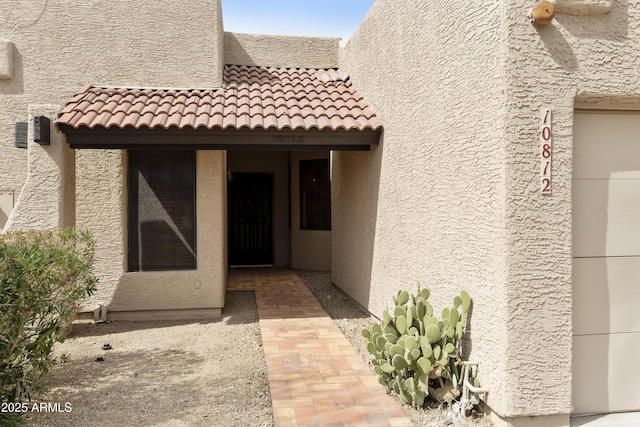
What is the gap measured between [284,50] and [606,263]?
10.3m

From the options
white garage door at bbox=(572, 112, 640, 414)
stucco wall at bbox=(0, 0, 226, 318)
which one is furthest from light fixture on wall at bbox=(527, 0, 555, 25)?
stucco wall at bbox=(0, 0, 226, 318)

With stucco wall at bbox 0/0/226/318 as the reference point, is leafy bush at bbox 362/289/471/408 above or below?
below

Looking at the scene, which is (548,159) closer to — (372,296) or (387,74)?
(387,74)

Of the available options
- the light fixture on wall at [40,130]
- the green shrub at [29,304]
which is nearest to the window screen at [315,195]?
the light fixture on wall at [40,130]

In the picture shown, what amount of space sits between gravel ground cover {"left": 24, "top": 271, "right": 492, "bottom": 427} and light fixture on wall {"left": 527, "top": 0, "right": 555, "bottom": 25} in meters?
4.22

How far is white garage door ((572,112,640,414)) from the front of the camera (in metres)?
4.90

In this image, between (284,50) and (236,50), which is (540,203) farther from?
(236,50)

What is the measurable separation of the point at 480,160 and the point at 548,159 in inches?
28.7

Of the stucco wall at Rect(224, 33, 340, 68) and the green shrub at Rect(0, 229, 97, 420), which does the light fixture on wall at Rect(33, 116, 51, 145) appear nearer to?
the green shrub at Rect(0, 229, 97, 420)

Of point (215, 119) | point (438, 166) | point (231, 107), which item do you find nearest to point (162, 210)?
point (215, 119)

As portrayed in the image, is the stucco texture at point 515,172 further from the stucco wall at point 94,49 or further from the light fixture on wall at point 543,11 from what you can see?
the stucco wall at point 94,49

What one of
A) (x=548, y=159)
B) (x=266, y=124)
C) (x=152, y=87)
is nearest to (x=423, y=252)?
(x=548, y=159)

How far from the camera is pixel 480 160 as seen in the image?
16.9ft

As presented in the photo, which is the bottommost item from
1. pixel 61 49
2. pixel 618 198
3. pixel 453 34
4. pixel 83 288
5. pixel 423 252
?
pixel 83 288
